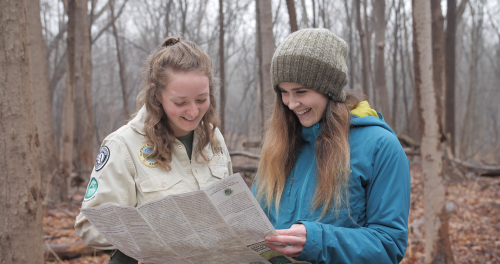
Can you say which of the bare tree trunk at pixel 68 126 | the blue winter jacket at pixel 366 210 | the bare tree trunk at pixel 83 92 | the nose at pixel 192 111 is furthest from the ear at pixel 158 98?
the bare tree trunk at pixel 83 92

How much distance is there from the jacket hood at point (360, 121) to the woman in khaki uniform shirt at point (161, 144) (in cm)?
58

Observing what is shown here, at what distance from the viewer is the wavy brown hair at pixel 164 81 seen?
186cm

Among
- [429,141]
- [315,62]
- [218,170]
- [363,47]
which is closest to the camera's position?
[315,62]

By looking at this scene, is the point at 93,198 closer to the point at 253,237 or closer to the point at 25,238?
the point at 25,238

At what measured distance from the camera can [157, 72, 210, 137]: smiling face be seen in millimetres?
1862

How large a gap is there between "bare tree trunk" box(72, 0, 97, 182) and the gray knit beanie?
7.37 meters

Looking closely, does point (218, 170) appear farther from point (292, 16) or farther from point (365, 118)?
point (292, 16)

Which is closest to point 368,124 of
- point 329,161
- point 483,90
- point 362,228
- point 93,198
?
point 329,161

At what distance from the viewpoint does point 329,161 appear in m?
1.56

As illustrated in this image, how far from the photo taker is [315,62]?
165 cm

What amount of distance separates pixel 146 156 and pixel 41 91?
5155 millimetres

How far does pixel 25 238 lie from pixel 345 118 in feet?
6.14

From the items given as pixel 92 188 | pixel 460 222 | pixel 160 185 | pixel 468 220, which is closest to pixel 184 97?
pixel 160 185

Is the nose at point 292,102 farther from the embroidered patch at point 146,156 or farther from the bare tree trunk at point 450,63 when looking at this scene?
the bare tree trunk at point 450,63
